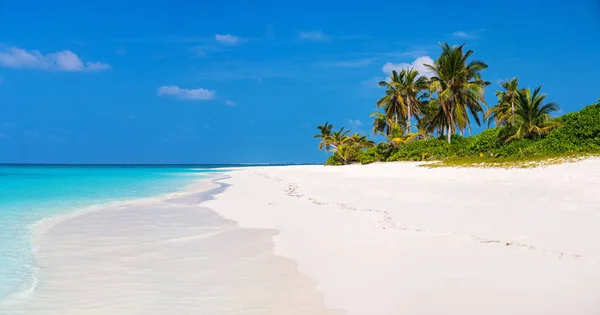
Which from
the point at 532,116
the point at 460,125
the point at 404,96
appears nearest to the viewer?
the point at 532,116

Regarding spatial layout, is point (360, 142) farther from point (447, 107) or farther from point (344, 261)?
point (344, 261)

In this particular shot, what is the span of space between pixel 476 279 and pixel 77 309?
3726 mm

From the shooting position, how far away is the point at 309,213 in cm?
947

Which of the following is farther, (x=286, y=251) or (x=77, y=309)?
(x=286, y=251)

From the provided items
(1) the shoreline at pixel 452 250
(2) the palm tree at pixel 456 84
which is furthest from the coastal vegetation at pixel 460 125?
(1) the shoreline at pixel 452 250

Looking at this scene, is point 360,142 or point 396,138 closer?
point 396,138

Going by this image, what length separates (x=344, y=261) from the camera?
516 centimetres

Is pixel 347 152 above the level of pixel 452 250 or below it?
above

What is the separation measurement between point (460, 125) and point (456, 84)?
336 cm

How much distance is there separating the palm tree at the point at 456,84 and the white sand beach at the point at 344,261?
84.5 ft

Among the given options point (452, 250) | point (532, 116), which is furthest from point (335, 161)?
point (452, 250)

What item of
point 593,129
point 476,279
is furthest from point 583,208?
point 593,129

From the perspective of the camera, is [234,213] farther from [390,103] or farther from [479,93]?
[390,103]

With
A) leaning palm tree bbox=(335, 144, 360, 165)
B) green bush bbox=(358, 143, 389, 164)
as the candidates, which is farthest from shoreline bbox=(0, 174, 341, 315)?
leaning palm tree bbox=(335, 144, 360, 165)
